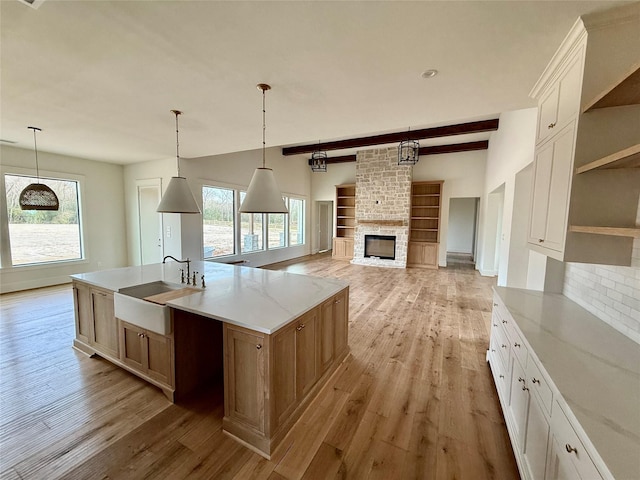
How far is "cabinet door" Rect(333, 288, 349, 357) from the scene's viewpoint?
245 centimetres

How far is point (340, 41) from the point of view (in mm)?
1694

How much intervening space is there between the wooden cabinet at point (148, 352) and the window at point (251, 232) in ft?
15.7

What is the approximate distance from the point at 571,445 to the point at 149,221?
277 inches

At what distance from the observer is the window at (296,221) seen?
8.88 metres

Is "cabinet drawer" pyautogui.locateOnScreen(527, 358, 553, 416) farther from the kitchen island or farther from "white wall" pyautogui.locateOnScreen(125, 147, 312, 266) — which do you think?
"white wall" pyautogui.locateOnScreen(125, 147, 312, 266)

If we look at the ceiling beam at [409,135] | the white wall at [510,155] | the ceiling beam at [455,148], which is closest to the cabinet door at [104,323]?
the white wall at [510,155]

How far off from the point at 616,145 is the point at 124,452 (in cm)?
355

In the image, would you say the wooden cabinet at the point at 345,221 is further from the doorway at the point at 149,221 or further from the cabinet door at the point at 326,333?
the cabinet door at the point at 326,333

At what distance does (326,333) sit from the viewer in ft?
7.56

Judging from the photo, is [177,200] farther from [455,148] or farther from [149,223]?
[455,148]

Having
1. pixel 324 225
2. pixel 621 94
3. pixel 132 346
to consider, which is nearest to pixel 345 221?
pixel 324 225

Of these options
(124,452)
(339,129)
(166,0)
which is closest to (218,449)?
(124,452)

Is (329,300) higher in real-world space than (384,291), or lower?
higher

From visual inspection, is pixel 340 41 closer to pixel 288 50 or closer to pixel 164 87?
pixel 288 50
